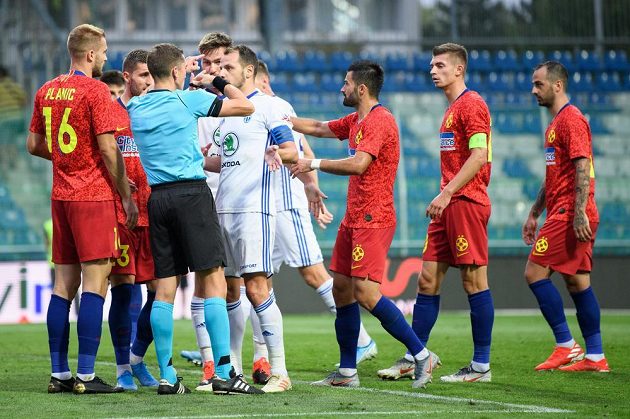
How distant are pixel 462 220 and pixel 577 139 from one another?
1.47 metres

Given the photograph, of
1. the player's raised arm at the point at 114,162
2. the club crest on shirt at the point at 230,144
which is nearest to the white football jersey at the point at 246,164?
the club crest on shirt at the point at 230,144

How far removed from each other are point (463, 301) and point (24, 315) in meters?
6.55

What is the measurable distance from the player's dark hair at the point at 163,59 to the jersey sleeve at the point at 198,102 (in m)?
0.19

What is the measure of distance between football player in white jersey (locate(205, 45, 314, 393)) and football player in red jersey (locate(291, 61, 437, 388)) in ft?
1.01

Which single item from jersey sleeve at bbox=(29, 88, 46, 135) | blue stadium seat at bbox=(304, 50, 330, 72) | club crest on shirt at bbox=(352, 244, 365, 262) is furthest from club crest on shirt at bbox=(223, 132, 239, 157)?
blue stadium seat at bbox=(304, 50, 330, 72)

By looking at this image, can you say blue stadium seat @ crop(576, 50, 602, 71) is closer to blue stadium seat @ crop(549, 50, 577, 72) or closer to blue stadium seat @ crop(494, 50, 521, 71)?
blue stadium seat @ crop(549, 50, 577, 72)

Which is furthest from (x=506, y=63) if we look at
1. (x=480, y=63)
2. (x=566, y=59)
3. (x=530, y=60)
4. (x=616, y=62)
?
(x=616, y=62)

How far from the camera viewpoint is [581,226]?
8.67m

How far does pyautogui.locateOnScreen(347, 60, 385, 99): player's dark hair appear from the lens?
25.0 feet

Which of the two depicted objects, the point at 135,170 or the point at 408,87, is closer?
the point at 135,170

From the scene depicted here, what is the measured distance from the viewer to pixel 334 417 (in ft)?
18.6

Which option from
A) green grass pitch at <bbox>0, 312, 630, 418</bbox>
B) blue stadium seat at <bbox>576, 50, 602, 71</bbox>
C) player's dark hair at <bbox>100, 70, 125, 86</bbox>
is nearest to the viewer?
green grass pitch at <bbox>0, 312, 630, 418</bbox>

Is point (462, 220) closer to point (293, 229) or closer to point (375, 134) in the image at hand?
point (375, 134)

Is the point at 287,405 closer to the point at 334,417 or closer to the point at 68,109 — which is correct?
the point at 334,417
